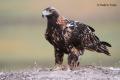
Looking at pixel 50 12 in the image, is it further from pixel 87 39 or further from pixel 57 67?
pixel 57 67

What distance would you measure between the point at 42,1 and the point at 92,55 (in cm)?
126

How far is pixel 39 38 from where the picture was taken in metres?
10.9

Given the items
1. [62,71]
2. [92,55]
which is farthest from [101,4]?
[62,71]

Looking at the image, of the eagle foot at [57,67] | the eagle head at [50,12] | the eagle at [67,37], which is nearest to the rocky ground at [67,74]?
the eagle foot at [57,67]

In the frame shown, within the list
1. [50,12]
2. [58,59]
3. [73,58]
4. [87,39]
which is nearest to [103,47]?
[87,39]

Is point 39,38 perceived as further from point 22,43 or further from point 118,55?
point 118,55

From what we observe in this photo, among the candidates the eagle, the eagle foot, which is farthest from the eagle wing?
the eagle foot

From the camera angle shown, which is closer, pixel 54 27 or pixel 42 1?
pixel 54 27

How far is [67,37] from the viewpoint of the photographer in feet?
32.0

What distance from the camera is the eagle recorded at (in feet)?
32.1

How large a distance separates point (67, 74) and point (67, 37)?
0.60 meters

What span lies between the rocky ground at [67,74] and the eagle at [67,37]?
0.82ft

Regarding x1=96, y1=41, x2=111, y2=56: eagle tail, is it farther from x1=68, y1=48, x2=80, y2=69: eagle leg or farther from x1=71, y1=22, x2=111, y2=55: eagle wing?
x1=68, y1=48, x2=80, y2=69: eagle leg

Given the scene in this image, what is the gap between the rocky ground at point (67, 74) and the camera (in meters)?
9.37
